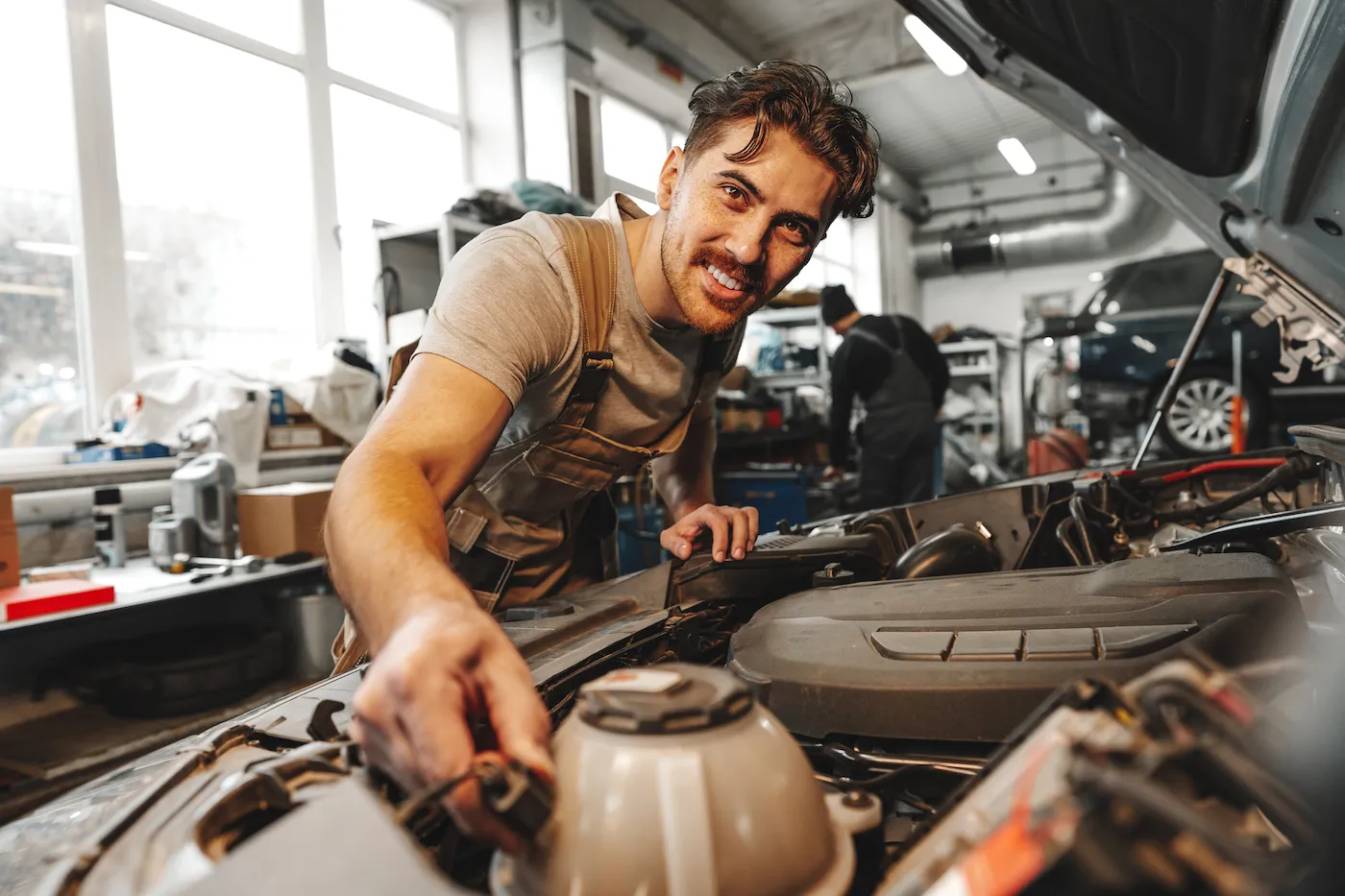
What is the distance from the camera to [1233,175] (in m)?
1.47

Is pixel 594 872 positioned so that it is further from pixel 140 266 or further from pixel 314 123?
pixel 314 123

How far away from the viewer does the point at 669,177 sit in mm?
1509

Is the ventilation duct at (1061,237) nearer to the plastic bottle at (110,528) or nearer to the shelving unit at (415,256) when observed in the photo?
the shelving unit at (415,256)

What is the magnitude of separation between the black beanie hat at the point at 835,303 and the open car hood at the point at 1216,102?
2779mm

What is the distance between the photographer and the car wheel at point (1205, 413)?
19.9 feet

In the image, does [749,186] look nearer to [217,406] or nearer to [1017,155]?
[217,406]

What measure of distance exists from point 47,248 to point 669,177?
2851 millimetres

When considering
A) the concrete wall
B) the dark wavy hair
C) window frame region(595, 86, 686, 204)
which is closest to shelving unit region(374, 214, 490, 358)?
the concrete wall

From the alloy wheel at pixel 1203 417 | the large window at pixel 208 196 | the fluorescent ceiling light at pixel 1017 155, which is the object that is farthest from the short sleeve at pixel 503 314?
the fluorescent ceiling light at pixel 1017 155

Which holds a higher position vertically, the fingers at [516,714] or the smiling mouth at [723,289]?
the smiling mouth at [723,289]

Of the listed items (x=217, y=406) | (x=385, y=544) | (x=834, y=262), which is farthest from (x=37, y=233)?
(x=834, y=262)

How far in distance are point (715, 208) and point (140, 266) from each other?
3.15m

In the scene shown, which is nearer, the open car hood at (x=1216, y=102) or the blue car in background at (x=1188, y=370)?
the open car hood at (x=1216, y=102)

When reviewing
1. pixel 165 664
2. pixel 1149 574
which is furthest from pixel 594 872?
pixel 165 664
